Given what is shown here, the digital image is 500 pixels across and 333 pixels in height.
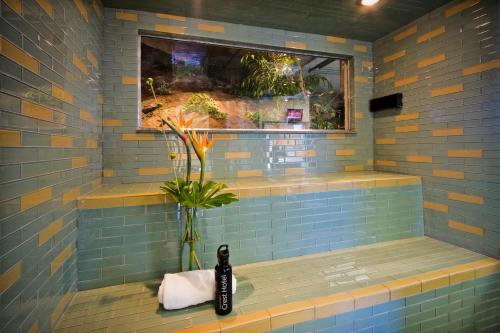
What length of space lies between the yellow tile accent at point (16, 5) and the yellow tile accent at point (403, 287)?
1995 mm

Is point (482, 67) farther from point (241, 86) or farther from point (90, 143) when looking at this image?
point (90, 143)

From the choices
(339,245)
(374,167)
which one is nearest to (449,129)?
(374,167)

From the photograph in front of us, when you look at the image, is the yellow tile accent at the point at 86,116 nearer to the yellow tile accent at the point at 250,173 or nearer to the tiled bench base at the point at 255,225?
the tiled bench base at the point at 255,225

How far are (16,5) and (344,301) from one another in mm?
1793

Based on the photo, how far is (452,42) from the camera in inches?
74.4

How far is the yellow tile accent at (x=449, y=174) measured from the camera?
1.85 m

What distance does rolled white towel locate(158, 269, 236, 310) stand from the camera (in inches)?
46.8

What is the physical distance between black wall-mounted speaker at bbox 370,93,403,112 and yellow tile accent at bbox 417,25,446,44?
0.46 meters

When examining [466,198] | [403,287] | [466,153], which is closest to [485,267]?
[466,198]

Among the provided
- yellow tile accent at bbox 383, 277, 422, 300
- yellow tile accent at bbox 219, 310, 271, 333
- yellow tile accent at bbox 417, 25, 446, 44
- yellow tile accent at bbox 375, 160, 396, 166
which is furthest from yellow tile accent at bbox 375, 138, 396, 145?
yellow tile accent at bbox 219, 310, 271, 333

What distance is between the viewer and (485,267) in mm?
1548

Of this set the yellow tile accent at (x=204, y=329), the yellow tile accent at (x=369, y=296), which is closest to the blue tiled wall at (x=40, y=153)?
the yellow tile accent at (x=204, y=329)

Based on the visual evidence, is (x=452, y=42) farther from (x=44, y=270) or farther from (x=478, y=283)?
(x=44, y=270)

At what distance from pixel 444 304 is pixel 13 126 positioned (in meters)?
2.22
